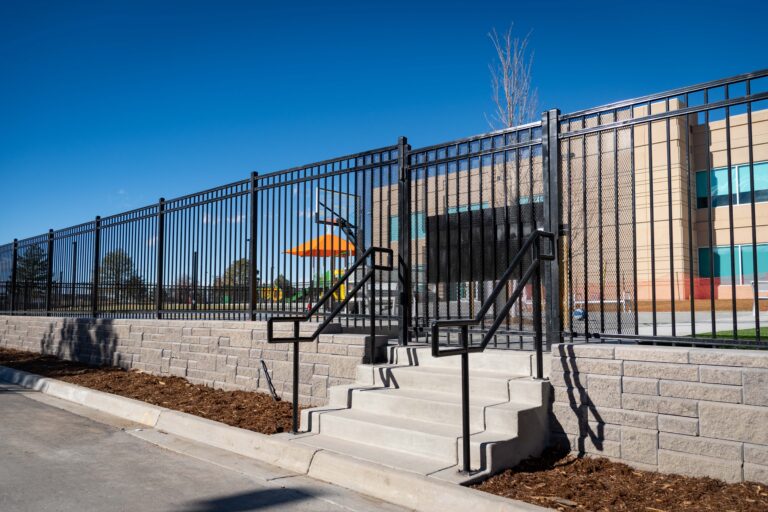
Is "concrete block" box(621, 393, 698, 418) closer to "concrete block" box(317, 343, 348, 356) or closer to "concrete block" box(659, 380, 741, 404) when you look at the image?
"concrete block" box(659, 380, 741, 404)

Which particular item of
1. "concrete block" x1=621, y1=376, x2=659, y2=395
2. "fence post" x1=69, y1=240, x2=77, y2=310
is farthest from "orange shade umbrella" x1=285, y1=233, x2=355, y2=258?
"fence post" x1=69, y1=240, x2=77, y2=310

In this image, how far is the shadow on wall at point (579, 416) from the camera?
5152 mm

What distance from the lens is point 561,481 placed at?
4637 mm

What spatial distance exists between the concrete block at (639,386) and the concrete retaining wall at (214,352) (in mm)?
3100

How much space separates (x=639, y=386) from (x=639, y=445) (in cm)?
48

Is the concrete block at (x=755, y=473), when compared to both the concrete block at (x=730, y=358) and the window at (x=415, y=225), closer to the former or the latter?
the concrete block at (x=730, y=358)

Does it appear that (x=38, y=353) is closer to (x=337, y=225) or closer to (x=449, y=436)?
(x=337, y=225)

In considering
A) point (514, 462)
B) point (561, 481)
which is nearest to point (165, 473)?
point (514, 462)

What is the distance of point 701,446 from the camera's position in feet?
15.0

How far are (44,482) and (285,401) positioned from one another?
3.34 metres

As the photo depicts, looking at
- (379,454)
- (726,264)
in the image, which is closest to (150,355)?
(379,454)

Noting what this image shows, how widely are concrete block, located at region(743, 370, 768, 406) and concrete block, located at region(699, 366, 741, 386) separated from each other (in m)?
0.06

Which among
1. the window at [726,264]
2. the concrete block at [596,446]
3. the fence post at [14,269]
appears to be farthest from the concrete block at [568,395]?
the fence post at [14,269]

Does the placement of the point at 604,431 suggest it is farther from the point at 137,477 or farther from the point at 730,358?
the point at 137,477
